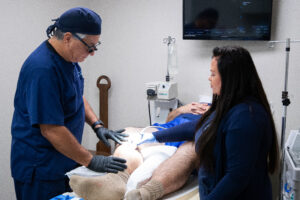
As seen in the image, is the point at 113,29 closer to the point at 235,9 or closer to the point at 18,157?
the point at 235,9

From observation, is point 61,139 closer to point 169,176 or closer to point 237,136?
point 169,176

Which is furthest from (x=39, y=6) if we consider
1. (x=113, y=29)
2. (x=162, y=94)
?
(x=162, y=94)

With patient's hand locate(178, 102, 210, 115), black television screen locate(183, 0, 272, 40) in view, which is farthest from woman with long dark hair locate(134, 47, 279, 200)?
black television screen locate(183, 0, 272, 40)

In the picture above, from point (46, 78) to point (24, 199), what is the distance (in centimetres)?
64

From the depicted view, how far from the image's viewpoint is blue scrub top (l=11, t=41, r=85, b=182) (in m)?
1.38

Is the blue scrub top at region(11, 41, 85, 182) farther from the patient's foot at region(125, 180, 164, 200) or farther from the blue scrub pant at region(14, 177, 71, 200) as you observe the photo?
the patient's foot at region(125, 180, 164, 200)

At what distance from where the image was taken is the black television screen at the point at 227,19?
228 centimetres

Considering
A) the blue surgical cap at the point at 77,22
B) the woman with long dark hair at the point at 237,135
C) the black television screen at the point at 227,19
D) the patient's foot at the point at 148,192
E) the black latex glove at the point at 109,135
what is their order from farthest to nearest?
the black television screen at the point at 227,19 → the black latex glove at the point at 109,135 → the blue surgical cap at the point at 77,22 → the patient's foot at the point at 148,192 → the woman with long dark hair at the point at 237,135

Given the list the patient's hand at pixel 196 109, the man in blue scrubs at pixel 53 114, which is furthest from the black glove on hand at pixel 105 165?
the patient's hand at pixel 196 109

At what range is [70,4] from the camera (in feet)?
9.66

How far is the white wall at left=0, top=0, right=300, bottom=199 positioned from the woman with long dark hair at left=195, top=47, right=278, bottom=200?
4.31 ft

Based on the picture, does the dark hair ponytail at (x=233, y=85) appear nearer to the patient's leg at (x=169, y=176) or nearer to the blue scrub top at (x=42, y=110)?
the patient's leg at (x=169, y=176)

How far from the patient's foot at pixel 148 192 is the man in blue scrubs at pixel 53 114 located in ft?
0.60

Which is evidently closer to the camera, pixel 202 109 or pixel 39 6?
pixel 202 109
